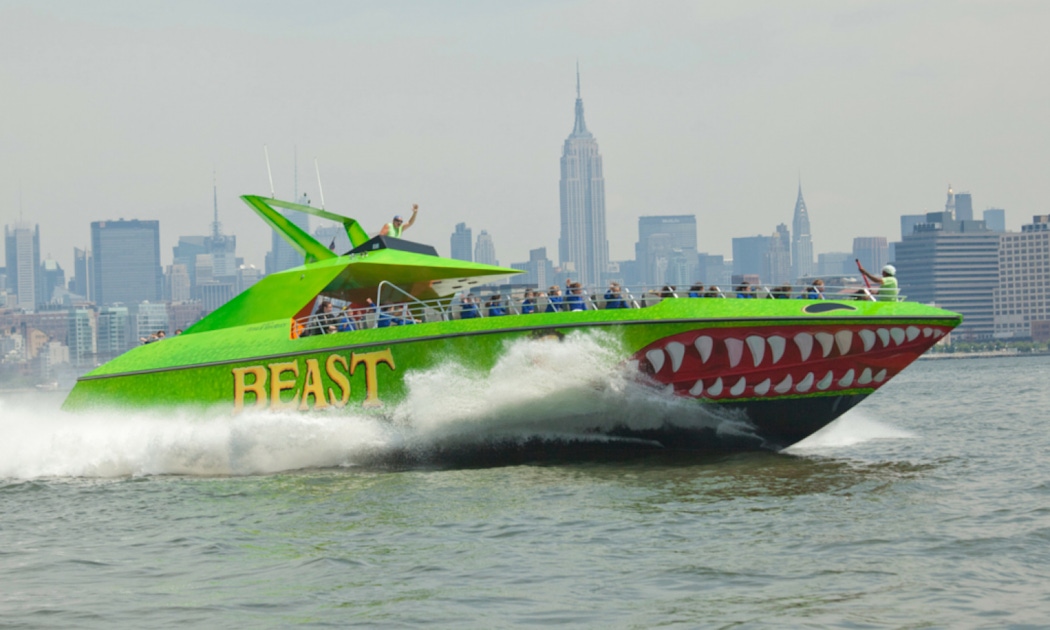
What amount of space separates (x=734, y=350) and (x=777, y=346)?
58 cm

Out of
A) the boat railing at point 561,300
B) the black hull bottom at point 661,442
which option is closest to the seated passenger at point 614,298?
the boat railing at point 561,300

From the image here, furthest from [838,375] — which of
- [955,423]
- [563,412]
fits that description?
[955,423]

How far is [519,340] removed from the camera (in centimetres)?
1781

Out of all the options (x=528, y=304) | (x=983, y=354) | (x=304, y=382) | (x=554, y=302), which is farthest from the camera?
(x=983, y=354)

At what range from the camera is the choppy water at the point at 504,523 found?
34.9 ft

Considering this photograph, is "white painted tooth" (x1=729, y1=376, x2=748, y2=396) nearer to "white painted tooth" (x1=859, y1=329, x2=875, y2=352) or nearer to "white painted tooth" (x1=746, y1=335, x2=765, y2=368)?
"white painted tooth" (x1=746, y1=335, x2=765, y2=368)

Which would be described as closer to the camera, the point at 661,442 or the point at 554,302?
the point at 554,302

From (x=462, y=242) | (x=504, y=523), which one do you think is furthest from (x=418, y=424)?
(x=462, y=242)

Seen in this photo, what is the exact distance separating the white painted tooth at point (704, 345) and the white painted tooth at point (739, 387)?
64cm

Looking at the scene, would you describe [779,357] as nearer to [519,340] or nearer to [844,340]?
[844,340]

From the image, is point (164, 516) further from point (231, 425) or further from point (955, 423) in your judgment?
point (955, 423)

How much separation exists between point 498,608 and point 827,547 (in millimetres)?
3605

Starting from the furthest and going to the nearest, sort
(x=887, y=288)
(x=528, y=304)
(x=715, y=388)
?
(x=528, y=304) < (x=887, y=288) < (x=715, y=388)

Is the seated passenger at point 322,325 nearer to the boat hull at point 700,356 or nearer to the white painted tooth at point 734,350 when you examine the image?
the boat hull at point 700,356
